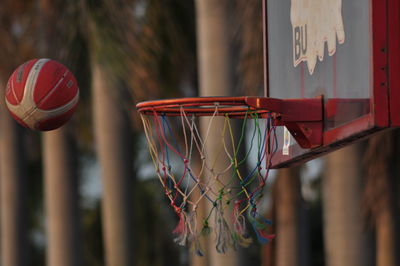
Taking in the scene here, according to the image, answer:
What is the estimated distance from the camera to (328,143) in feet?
32.5

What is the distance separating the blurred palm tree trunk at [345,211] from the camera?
53.2 feet

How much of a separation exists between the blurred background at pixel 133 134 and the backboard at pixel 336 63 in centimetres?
515

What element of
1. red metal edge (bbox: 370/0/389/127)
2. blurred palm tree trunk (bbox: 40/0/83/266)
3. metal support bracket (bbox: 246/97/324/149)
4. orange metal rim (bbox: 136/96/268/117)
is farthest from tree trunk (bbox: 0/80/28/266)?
red metal edge (bbox: 370/0/389/127)

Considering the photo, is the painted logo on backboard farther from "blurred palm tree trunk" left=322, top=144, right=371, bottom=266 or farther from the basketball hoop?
"blurred palm tree trunk" left=322, top=144, right=371, bottom=266

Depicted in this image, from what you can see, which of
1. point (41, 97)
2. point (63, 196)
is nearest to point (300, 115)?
point (41, 97)

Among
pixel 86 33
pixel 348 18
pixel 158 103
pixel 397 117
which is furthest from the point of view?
pixel 86 33

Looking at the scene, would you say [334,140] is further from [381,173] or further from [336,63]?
[381,173]

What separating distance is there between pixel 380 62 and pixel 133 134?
16.3 m

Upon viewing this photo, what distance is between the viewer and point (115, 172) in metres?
23.0

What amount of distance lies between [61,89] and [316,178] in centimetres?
3223

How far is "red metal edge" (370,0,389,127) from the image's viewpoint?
28.3 ft

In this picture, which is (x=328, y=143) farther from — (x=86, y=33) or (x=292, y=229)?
(x=292, y=229)

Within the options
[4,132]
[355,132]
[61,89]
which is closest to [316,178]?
[4,132]

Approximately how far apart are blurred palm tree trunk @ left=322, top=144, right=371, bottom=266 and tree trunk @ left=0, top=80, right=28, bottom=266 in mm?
13025
